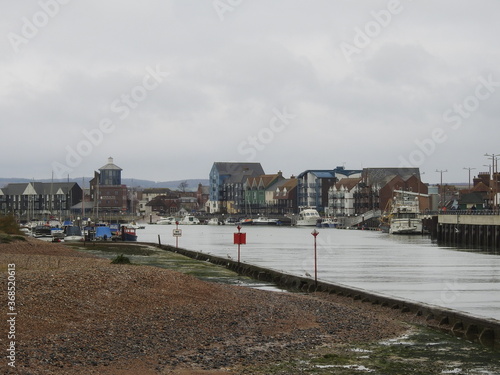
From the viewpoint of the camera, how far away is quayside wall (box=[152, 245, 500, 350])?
23875mm

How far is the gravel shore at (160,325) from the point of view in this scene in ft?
62.4

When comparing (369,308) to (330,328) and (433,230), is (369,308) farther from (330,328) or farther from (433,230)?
(433,230)

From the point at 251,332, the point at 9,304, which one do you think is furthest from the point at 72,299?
the point at 251,332

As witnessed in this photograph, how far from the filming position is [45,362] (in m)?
18.0

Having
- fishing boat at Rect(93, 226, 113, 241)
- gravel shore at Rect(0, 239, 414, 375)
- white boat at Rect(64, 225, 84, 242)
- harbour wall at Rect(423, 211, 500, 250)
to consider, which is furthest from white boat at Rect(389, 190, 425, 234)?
gravel shore at Rect(0, 239, 414, 375)

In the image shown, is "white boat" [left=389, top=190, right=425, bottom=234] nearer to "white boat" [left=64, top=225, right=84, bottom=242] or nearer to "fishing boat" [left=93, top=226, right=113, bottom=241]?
"fishing boat" [left=93, top=226, right=113, bottom=241]

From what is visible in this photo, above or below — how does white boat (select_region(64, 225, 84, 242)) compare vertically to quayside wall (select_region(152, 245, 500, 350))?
above

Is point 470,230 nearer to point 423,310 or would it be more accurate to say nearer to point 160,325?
point 423,310

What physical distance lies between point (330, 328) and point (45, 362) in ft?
32.6

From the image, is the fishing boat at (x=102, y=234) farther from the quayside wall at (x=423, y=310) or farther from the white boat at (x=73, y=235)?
the quayside wall at (x=423, y=310)

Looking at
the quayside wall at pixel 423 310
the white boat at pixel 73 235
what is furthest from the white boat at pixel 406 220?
the quayside wall at pixel 423 310

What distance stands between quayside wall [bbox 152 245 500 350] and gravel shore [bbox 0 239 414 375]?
0.54 metres

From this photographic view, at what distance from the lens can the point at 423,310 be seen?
92.1 feet

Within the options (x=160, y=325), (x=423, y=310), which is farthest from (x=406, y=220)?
(x=160, y=325)
